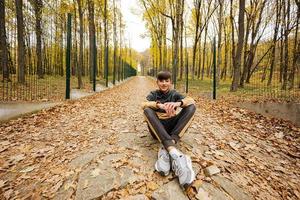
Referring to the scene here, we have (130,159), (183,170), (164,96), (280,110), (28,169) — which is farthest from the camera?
(280,110)

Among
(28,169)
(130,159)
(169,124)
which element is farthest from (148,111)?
(28,169)

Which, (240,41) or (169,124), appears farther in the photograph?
(240,41)

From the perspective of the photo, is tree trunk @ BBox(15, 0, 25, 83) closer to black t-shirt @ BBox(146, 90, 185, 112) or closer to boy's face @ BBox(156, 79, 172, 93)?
black t-shirt @ BBox(146, 90, 185, 112)

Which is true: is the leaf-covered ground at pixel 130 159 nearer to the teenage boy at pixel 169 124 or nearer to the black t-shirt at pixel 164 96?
the teenage boy at pixel 169 124

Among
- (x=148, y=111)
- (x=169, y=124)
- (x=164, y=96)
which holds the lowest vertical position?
(x=169, y=124)

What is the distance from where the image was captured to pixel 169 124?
3.73 metres

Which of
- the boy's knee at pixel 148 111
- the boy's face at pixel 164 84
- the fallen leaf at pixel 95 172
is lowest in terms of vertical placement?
the fallen leaf at pixel 95 172

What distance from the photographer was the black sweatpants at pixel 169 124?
326 cm

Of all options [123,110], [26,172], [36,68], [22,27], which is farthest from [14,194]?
[22,27]

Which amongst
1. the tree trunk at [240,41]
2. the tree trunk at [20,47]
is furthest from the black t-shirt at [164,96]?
the tree trunk at [240,41]

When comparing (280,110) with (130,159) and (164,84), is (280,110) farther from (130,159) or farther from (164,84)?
(130,159)

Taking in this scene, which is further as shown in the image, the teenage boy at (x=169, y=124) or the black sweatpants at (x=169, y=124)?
the black sweatpants at (x=169, y=124)

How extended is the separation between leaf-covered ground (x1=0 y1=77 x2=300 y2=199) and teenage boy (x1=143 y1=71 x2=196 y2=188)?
0.17 metres

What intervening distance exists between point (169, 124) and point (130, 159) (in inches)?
33.8
